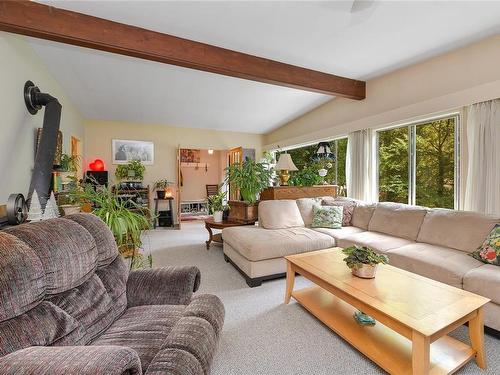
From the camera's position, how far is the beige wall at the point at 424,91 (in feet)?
9.25

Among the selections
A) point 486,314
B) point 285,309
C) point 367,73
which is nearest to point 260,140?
point 367,73

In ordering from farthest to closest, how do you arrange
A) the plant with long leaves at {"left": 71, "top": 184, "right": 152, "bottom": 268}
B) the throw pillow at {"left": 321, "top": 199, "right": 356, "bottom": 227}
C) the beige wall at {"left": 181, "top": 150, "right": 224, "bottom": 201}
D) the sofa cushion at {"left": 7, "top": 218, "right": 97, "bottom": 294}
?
the beige wall at {"left": 181, "top": 150, "right": 224, "bottom": 201}
the throw pillow at {"left": 321, "top": 199, "right": 356, "bottom": 227}
the plant with long leaves at {"left": 71, "top": 184, "right": 152, "bottom": 268}
the sofa cushion at {"left": 7, "top": 218, "right": 97, "bottom": 294}

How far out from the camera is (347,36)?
285 centimetres

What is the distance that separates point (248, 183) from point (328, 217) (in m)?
1.30

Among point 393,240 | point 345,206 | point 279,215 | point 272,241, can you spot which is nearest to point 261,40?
point 279,215

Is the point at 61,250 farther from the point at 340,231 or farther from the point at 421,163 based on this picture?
the point at 421,163

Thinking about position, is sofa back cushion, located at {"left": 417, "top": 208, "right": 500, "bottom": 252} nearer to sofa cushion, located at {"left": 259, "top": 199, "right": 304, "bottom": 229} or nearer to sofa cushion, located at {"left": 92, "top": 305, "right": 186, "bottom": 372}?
sofa cushion, located at {"left": 259, "top": 199, "right": 304, "bottom": 229}

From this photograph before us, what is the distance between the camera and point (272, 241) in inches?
113

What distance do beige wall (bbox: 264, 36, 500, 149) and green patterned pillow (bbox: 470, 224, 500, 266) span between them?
1.55 metres

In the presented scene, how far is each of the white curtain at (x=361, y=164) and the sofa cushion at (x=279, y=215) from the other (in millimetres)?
1339

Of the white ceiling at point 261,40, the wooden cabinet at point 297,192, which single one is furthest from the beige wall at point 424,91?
the wooden cabinet at point 297,192

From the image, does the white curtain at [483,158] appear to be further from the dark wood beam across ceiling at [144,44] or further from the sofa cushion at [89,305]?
the sofa cushion at [89,305]

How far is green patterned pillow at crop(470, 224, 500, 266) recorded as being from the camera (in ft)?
7.07

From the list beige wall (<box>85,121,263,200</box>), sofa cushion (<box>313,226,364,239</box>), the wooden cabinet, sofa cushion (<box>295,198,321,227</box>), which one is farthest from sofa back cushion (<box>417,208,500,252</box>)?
beige wall (<box>85,121,263,200</box>)
